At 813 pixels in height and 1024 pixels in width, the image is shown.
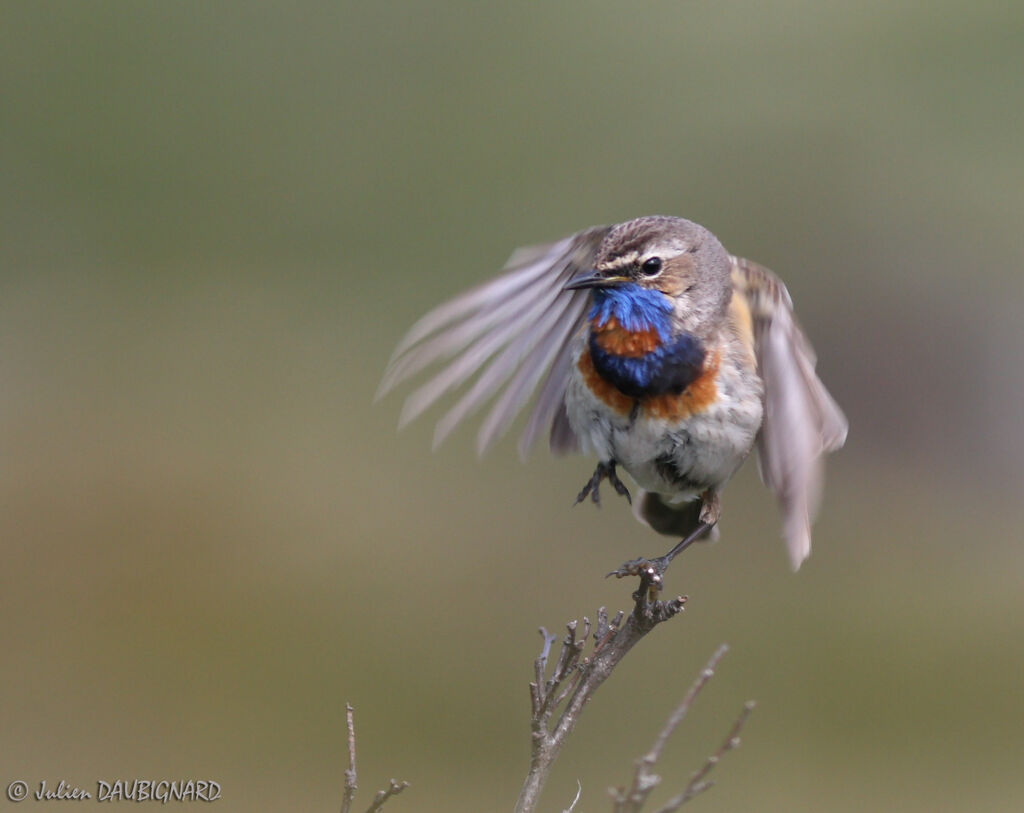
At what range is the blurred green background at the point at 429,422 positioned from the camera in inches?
323

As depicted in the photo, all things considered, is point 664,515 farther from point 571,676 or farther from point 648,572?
point 571,676

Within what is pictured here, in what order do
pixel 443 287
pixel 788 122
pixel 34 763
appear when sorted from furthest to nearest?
pixel 788 122
pixel 443 287
pixel 34 763

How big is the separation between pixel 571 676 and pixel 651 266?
145cm

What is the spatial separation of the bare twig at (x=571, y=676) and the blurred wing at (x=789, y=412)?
27.7 inches

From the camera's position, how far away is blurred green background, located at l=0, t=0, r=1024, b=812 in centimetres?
820

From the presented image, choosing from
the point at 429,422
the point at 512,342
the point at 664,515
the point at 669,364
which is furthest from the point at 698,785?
the point at 429,422

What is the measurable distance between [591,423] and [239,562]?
5.70 m

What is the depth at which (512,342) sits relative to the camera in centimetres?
429

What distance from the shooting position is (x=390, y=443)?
10.5m

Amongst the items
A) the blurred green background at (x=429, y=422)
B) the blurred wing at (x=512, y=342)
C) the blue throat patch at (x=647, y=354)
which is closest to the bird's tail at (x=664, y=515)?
the blurred wing at (x=512, y=342)

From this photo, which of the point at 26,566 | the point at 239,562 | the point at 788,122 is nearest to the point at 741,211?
the point at 788,122

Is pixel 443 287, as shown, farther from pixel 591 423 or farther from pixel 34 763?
pixel 591 423

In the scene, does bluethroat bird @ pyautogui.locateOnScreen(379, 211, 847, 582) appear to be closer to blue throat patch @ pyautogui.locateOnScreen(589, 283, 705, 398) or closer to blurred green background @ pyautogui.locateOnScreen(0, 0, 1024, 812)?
blue throat patch @ pyautogui.locateOnScreen(589, 283, 705, 398)

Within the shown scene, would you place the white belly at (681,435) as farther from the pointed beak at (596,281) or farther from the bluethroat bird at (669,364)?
the pointed beak at (596,281)
